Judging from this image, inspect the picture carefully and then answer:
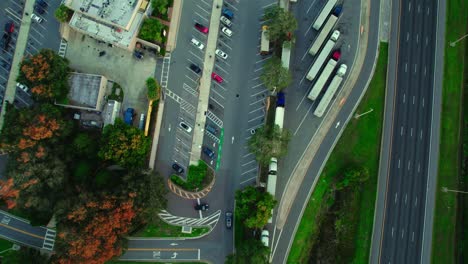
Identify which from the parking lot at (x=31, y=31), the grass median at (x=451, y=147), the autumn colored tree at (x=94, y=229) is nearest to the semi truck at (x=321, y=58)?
the grass median at (x=451, y=147)

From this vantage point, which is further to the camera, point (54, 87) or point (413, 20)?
point (413, 20)

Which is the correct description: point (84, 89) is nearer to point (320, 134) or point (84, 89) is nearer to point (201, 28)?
point (201, 28)

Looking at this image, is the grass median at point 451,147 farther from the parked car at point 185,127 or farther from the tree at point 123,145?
the tree at point 123,145

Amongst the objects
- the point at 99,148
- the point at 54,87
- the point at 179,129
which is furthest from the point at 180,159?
the point at 54,87

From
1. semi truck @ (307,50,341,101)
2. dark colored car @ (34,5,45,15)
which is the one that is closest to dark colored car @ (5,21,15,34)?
dark colored car @ (34,5,45,15)

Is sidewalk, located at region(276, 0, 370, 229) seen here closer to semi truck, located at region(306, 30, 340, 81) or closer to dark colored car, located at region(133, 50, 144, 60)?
semi truck, located at region(306, 30, 340, 81)

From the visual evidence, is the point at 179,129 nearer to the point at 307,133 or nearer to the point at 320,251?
the point at 307,133
